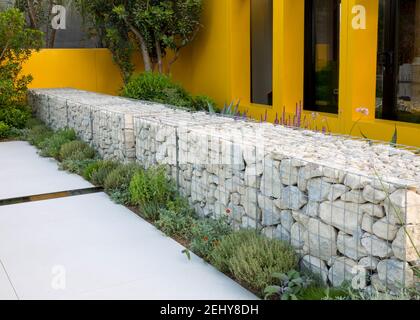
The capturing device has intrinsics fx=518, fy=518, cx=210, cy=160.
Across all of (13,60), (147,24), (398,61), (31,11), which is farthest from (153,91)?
(31,11)

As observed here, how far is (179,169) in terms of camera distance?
5.74 m

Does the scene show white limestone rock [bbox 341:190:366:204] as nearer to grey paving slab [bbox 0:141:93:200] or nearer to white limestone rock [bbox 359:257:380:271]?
white limestone rock [bbox 359:257:380:271]

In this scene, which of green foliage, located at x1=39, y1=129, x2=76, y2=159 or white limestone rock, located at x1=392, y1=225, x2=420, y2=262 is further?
green foliage, located at x1=39, y1=129, x2=76, y2=159

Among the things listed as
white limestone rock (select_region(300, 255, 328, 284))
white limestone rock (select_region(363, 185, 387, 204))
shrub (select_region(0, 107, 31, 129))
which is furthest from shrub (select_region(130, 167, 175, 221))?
shrub (select_region(0, 107, 31, 129))

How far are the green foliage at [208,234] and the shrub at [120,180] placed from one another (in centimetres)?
171

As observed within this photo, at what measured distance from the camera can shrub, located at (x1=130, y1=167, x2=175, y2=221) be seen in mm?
5488

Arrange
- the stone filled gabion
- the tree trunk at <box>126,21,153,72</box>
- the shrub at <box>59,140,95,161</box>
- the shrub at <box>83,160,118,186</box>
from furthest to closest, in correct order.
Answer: the tree trunk at <box>126,21,153,72</box> → the shrub at <box>59,140,95,161</box> → the shrub at <box>83,160,118,186</box> → the stone filled gabion

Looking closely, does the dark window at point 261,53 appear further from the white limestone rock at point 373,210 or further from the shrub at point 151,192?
the white limestone rock at point 373,210

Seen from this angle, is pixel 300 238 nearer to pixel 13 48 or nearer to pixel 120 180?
pixel 120 180

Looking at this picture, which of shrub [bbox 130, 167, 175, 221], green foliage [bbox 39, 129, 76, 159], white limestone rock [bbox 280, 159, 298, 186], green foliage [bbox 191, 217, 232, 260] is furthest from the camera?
green foliage [bbox 39, 129, 76, 159]

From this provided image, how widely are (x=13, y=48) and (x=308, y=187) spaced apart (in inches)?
360

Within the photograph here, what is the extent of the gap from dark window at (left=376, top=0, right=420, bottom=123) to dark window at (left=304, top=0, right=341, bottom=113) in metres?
1.10

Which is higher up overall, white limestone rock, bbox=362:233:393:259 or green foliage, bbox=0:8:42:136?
green foliage, bbox=0:8:42:136
